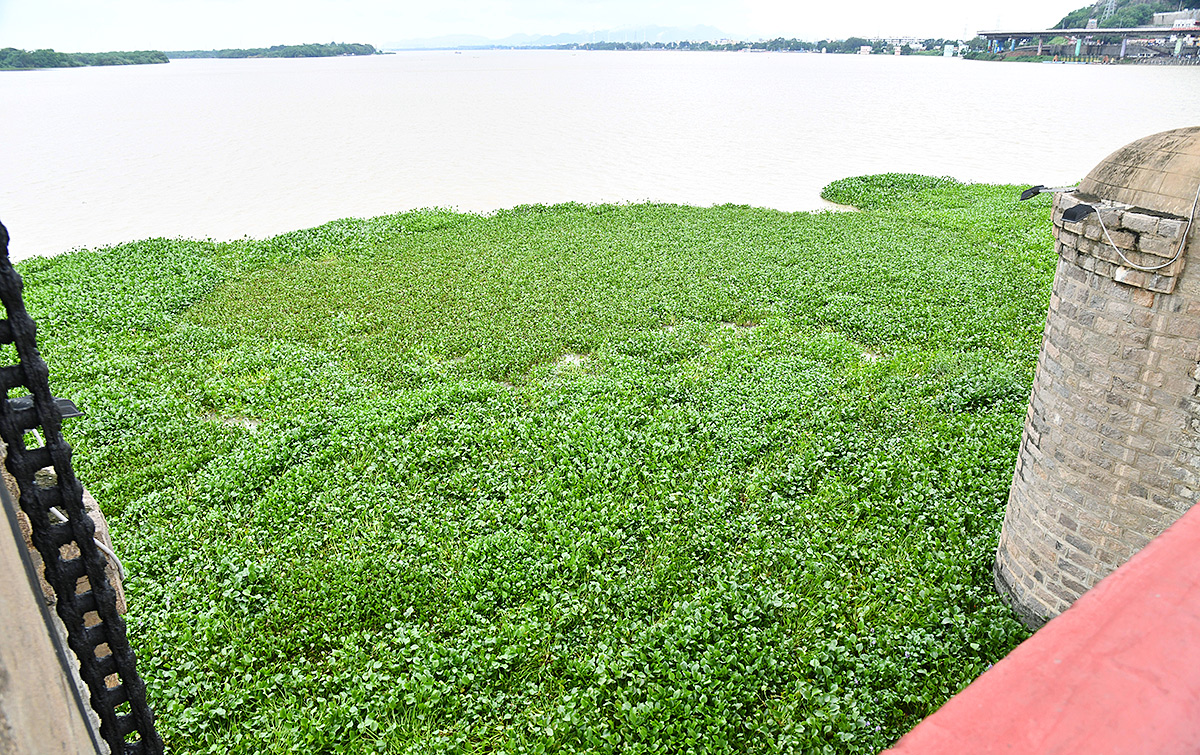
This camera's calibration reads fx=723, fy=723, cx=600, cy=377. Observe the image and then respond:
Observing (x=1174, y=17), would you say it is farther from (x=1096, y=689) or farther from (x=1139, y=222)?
(x=1096, y=689)

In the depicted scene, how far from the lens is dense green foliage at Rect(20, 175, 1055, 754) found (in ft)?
17.8

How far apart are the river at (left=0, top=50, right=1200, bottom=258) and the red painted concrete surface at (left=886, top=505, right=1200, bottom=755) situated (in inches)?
935

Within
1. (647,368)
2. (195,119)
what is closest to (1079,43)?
(195,119)

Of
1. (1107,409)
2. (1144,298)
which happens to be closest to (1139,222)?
(1144,298)

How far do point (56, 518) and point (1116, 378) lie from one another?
6.16 meters

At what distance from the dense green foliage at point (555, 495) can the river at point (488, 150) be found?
37.2 feet

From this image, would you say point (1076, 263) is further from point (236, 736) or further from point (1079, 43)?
point (1079, 43)

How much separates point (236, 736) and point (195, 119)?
5907cm

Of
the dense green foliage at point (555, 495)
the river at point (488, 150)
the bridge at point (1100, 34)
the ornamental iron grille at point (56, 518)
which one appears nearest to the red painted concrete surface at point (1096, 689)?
the ornamental iron grille at point (56, 518)

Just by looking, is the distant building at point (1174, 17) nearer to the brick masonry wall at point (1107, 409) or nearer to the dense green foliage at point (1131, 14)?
the dense green foliage at point (1131, 14)

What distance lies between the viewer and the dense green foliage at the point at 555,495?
5.43m

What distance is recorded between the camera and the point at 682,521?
7367 millimetres

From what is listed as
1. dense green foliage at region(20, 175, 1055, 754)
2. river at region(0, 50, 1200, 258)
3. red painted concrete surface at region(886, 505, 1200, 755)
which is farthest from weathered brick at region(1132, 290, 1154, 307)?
river at region(0, 50, 1200, 258)

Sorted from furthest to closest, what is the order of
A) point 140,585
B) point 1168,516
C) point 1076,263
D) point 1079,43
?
point 1079,43 < point 140,585 < point 1076,263 < point 1168,516
